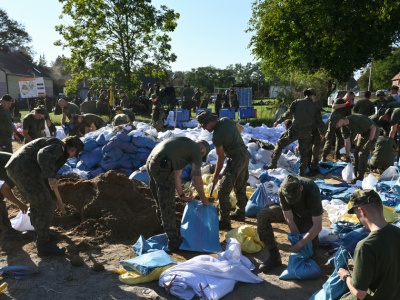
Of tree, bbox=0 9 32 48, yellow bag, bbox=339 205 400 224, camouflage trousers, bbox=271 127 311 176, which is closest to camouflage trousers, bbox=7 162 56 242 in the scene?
yellow bag, bbox=339 205 400 224

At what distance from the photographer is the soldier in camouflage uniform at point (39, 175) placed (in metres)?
4.52

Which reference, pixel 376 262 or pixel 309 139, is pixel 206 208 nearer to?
pixel 376 262

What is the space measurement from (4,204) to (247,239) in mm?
3253

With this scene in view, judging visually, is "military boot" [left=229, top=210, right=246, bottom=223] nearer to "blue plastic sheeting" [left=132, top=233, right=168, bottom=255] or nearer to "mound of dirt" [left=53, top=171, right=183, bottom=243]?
"mound of dirt" [left=53, top=171, right=183, bottom=243]

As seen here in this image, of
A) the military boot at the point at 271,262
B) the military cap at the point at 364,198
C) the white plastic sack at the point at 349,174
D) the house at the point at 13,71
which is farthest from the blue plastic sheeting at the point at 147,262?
the house at the point at 13,71

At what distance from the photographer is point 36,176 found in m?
4.62

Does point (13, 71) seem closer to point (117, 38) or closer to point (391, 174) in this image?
point (117, 38)

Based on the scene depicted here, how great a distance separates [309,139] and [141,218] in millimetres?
4159

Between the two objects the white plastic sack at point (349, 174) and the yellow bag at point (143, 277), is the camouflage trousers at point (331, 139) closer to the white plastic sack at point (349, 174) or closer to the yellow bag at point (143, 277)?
the white plastic sack at point (349, 174)

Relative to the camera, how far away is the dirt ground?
3939 millimetres

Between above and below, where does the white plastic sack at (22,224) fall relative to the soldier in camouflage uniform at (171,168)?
below

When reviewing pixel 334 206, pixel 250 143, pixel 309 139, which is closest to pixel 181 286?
pixel 334 206

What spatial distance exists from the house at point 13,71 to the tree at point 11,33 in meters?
14.2

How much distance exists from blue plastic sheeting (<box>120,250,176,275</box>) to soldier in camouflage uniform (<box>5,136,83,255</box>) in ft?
3.54
